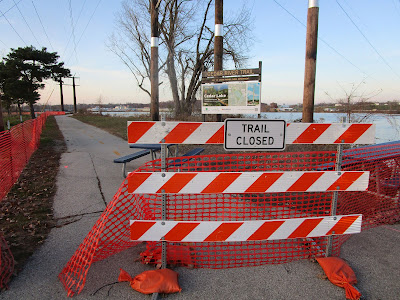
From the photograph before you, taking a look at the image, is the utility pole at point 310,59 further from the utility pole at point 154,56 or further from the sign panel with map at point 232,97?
the utility pole at point 154,56

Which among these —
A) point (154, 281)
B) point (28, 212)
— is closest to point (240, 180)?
point (154, 281)

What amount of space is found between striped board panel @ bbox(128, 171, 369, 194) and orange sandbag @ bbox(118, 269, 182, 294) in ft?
2.65

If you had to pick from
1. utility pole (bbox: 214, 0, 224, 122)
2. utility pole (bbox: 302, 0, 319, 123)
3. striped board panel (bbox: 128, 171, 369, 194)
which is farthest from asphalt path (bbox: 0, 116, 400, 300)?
utility pole (bbox: 214, 0, 224, 122)

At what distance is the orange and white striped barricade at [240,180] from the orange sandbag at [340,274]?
0.96ft

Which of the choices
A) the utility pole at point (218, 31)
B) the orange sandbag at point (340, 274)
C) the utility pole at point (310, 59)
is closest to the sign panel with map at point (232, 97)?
the utility pole at point (218, 31)

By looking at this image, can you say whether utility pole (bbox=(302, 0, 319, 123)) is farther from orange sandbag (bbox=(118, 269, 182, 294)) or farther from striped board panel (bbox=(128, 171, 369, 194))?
orange sandbag (bbox=(118, 269, 182, 294))

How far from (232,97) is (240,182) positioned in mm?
6807

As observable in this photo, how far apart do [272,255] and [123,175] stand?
15.6ft

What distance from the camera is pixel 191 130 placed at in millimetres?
2916

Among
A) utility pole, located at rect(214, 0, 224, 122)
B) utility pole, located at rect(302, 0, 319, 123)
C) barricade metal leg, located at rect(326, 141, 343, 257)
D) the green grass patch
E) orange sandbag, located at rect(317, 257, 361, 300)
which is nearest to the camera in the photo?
orange sandbag, located at rect(317, 257, 361, 300)

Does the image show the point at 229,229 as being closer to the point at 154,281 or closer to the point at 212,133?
the point at 154,281

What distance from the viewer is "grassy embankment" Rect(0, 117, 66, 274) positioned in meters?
3.54

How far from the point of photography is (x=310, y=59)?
7.84 metres

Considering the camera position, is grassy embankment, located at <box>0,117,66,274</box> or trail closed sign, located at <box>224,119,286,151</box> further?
grassy embankment, located at <box>0,117,66,274</box>
